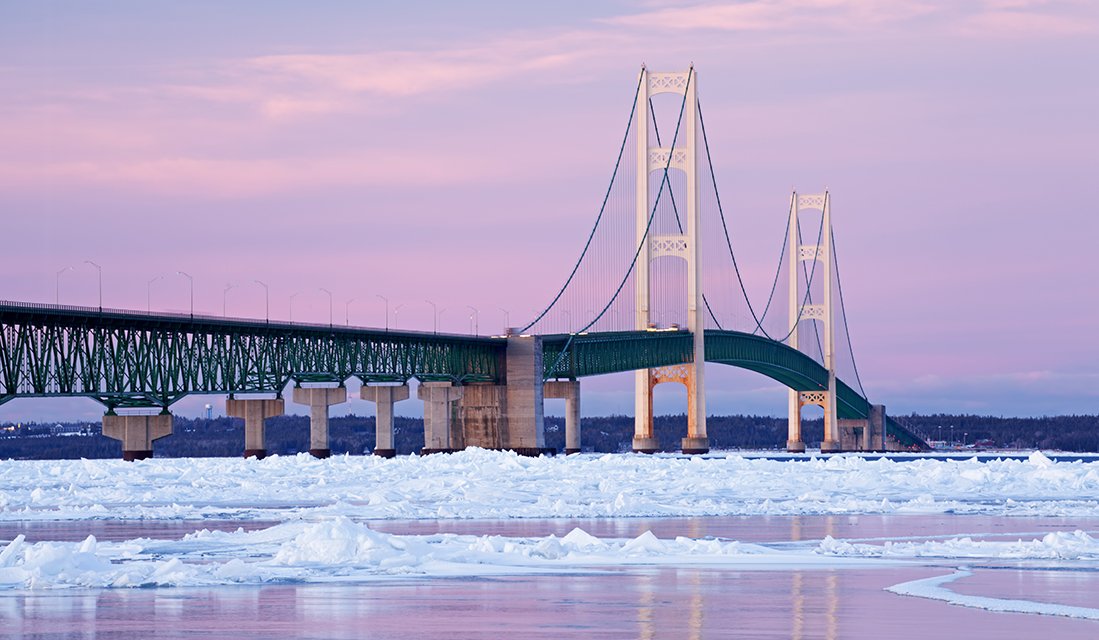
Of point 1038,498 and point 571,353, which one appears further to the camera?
point 571,353

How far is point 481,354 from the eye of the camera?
97438mm

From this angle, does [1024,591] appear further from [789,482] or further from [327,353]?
[327,353]

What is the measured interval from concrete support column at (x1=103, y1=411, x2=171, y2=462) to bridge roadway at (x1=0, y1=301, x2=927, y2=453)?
140cm

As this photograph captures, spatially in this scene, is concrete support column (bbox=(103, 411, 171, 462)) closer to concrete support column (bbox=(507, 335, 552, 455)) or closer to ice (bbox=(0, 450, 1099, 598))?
ice (bbox=(0, 450, 1099, 598))

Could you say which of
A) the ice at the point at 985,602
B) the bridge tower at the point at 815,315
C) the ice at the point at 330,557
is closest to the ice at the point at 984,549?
the ice at the point at 330,557

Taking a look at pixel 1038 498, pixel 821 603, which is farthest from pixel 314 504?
pixel 821 603

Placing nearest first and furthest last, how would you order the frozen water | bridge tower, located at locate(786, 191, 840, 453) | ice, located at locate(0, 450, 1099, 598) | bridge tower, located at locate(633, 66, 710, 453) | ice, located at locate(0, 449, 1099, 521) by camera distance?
the frozen water, ice, located at locate(0, 450, 1099, 598), ice, located at locate(0, 449, 1099, 521), bridge tower, located at locate(633, 66, 710, 453), bridge tower, located at locate(786, 191, 840, 453)

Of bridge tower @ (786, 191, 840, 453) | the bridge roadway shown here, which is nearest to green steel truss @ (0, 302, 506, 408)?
the bridge roadway

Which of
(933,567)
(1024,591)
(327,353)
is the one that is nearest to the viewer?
(1024,591)

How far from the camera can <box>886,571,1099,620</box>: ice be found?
38.3ft

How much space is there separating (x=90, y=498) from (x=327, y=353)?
5979 cm

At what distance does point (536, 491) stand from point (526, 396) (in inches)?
2453

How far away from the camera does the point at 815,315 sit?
143250 mm

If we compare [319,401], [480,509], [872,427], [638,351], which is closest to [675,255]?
[638,351]
